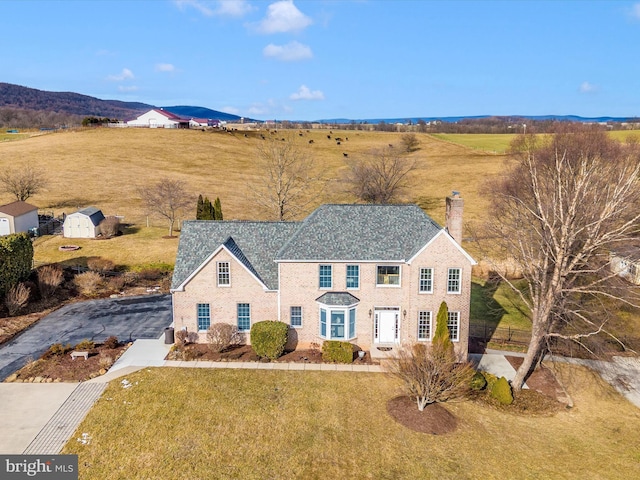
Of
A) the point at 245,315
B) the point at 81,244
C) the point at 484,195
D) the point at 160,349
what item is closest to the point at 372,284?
the point at 245,315

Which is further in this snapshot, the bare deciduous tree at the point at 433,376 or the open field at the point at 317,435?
the bare deciduous tree at the point at 433,376

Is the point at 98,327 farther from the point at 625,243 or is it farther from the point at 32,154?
the point at 32,154

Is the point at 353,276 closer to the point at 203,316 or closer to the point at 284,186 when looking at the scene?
the point at 203,316

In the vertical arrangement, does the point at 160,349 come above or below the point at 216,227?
below

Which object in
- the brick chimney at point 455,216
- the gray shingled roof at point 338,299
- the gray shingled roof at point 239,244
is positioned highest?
the brick chimney at point 455,216

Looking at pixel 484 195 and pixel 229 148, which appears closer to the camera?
pixel 484 195

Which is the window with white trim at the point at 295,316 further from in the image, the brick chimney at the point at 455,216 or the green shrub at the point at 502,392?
the green shrub at the point at 502,392

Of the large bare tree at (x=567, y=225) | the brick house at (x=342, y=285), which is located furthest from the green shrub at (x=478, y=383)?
the brick house at (x=342, y=285)
